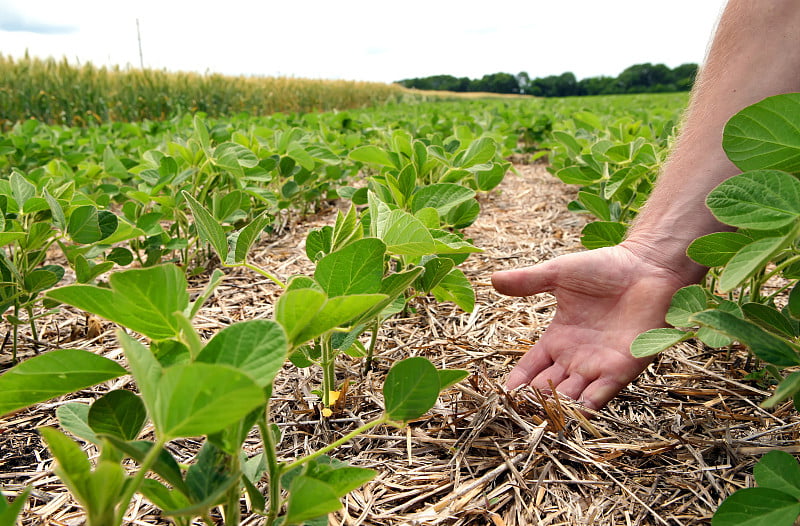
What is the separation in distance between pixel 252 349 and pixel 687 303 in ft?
2.40

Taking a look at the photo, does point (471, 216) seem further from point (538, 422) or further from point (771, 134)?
point (771, 134)

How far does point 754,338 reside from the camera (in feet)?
2.11

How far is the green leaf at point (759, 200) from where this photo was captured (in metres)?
0.62

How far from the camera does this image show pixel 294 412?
41.3 inches

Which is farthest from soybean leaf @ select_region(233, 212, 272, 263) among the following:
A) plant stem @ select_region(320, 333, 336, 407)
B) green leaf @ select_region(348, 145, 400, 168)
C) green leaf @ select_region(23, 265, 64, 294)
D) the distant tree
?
the distant tree

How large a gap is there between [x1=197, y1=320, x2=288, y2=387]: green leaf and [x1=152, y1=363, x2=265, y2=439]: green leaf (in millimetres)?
45

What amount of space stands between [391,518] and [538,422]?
1.10 ft

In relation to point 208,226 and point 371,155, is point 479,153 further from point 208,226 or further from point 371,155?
point 208,226

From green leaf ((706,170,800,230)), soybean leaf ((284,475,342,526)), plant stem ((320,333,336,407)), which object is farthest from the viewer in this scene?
plant stem ((320,333,336,407))

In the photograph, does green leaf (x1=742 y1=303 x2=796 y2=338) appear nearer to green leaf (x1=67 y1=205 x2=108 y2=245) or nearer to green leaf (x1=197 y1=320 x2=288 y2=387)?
green leaf (x1=197 y1=320 x2=288 y2=387)

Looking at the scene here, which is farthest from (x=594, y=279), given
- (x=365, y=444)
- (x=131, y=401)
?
(x=131, y=401)

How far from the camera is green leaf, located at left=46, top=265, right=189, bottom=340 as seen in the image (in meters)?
0.50

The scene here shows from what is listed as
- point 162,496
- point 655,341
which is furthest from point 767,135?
point 162,496

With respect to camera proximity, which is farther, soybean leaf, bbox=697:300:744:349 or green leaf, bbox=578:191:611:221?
green leaf, bbox=578:191:611:221
